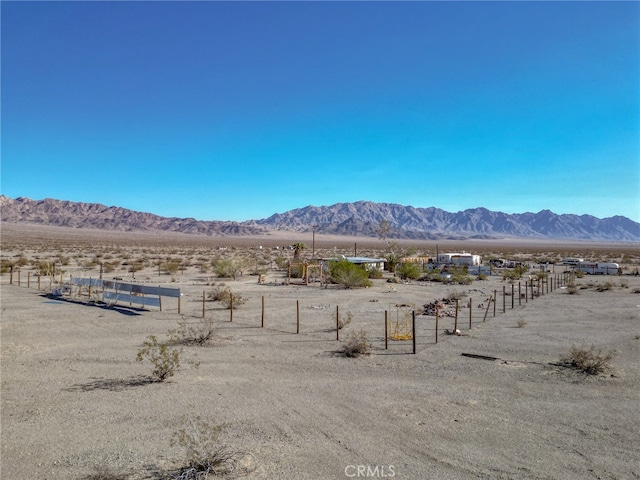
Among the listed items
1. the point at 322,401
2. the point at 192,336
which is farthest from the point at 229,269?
the point at 322,401

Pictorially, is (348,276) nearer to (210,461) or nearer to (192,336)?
(192,336)

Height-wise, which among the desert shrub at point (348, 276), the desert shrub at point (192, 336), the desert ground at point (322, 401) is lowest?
the desert ground at point (322, 401)

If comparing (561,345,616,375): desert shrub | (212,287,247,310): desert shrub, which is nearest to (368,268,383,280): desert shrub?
(212,287,247,310): desert shrub

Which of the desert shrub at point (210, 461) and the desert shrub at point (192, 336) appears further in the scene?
the desert shrub at point (192, 336)

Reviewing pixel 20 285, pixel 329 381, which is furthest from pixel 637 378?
pixel 20 285

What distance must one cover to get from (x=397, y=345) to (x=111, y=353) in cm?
730

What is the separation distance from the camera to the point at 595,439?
7000mm

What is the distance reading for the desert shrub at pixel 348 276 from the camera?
2891cm

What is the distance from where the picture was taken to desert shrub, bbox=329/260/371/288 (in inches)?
1138

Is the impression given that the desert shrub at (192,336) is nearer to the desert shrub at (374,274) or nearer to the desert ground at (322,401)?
the desert ground at (322,401)

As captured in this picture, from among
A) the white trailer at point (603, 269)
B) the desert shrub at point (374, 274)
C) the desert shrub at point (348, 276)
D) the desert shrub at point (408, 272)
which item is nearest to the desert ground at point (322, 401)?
the desert shrub at point (348, 276)

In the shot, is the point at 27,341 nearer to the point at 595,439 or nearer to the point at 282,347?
the point at 282,347

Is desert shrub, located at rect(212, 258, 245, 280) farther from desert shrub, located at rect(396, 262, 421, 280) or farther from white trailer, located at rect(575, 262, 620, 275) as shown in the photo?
white trailer, located at rect(575, 262, 620, 275)

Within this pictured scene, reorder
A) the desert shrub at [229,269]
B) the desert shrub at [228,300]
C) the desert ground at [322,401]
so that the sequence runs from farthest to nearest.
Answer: the desert shrub at [229,269] < the desert shrub at [228,300] < the desert ground at [322,401]
